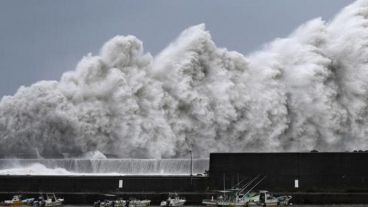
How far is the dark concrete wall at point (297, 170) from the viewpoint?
1016 inches

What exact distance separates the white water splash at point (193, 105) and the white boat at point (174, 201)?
15454 mm

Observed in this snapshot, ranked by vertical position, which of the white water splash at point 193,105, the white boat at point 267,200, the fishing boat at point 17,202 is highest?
the white water splash at point 193,105

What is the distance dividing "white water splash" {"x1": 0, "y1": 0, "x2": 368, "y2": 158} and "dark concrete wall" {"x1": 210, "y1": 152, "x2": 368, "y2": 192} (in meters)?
14.9

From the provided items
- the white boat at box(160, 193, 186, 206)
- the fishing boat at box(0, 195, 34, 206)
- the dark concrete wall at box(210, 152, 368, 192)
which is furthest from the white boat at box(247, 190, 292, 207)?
the fishing boat at box(0, 195, 34, 206)

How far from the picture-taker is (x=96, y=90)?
43938 millimetres

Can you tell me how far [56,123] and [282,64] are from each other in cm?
1677

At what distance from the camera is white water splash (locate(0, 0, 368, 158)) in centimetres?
4228

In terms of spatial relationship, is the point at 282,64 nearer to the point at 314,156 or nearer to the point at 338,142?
the point at 338,142

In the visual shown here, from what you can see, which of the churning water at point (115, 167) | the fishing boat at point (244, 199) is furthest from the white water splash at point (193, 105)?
the fishing boat at point (244, 199)

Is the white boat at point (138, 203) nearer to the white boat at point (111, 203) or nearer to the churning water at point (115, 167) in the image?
the white boat at point (111, 203)

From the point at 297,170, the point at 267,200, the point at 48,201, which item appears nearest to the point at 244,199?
the point at 267,200

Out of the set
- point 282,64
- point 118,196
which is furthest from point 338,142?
point 118,196

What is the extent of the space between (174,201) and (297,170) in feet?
17.6

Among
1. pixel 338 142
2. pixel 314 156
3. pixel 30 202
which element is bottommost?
pixel 30 202
